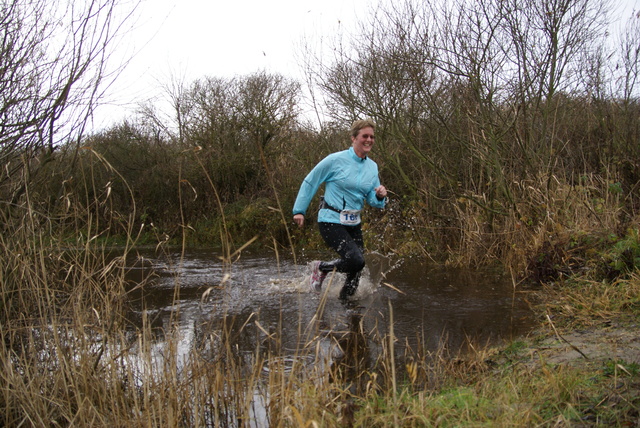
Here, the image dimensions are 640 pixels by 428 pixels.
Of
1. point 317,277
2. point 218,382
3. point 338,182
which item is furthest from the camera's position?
point 317,277

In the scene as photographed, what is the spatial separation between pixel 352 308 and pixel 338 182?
133cm

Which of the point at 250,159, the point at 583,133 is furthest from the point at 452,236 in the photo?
the point at 250,159

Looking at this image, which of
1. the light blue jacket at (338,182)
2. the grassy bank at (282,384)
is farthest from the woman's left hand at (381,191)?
the grassy bank at (282,384)

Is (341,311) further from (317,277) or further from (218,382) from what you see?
(218,382)

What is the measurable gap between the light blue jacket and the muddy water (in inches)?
36.2

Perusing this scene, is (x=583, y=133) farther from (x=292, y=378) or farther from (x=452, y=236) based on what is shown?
(x=292, y=378)

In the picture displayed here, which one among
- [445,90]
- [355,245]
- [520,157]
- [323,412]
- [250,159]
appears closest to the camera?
[323,412]

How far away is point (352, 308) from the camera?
6020 millimetres

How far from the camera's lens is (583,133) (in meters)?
10.6

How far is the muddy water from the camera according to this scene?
4.62 metres

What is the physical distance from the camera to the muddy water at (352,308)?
4617mm

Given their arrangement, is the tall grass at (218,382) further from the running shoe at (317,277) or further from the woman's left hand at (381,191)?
the running shoe at (317,277)

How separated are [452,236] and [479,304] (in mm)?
3873

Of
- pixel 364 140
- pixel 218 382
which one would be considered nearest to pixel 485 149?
pixel 364 140
